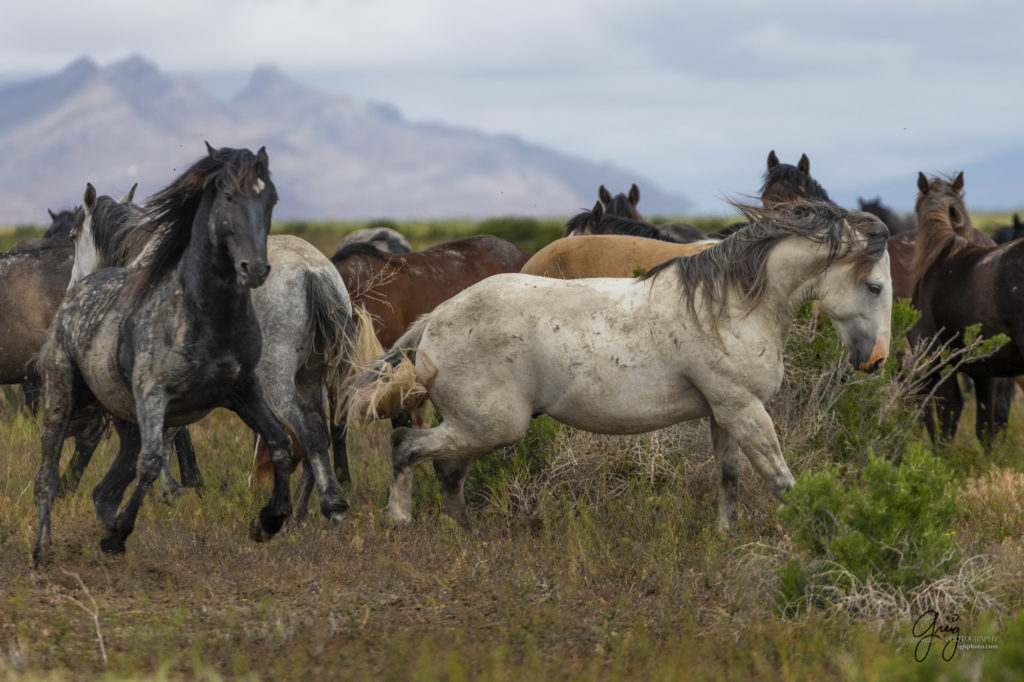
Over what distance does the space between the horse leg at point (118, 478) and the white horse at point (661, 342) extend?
138 cm

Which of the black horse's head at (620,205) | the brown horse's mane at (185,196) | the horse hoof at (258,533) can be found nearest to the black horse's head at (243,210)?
the brown horse's mane at (185,196)

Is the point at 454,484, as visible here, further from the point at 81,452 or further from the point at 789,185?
the point at 789,185

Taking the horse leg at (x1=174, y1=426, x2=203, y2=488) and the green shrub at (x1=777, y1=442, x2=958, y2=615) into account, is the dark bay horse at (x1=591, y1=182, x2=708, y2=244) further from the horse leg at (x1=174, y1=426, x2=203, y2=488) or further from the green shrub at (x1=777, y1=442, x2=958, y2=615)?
the green shrub at (x1=777, y1=442, x2=958, y2=615)

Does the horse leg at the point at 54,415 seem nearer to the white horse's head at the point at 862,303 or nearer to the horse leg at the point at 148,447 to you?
the horse leg at the point at 148,447

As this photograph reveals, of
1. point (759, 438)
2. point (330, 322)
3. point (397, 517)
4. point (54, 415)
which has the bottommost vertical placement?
point (397, 517)

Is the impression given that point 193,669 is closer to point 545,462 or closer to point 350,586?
point 350,586

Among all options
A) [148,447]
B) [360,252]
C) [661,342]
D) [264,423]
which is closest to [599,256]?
[360,252]

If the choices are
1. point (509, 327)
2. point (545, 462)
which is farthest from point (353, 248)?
point (509, 327)

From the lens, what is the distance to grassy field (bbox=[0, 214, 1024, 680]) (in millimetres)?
4648

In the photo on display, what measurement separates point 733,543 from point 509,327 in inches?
73.0

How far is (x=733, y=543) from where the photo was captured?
642cm

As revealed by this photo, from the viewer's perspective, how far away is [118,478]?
6523 mm

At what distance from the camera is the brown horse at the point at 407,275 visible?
9.59m

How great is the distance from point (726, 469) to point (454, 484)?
1.74 metres
